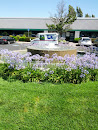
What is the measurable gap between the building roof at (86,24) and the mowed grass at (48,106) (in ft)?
99.7

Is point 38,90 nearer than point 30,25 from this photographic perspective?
Yes

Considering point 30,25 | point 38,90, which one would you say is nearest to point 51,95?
point 38,90

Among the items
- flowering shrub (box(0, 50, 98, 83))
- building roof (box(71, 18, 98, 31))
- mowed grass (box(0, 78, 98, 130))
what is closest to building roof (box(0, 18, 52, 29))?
building roof (box(71, 18, 98, 31))

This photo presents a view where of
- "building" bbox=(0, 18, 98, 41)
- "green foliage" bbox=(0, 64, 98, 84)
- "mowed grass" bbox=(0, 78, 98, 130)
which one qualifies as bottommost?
"mowed grass" bbox=(0, 78, 98, 130)

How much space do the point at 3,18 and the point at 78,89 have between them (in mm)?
35760

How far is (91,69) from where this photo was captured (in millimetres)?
5238

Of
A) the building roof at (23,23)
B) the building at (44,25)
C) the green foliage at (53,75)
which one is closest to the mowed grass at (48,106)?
the green foliage at (53,75)

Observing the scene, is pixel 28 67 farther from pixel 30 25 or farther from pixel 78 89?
pixel 30 25

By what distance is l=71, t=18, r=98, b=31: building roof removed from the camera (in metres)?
32.8

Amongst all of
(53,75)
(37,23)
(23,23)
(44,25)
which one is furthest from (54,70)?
(23,23)

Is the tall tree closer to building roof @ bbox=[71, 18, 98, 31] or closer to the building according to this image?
the building

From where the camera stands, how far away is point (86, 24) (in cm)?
3297

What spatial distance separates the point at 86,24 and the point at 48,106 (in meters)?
32.7

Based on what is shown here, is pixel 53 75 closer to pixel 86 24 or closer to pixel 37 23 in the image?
pixel 86 24
